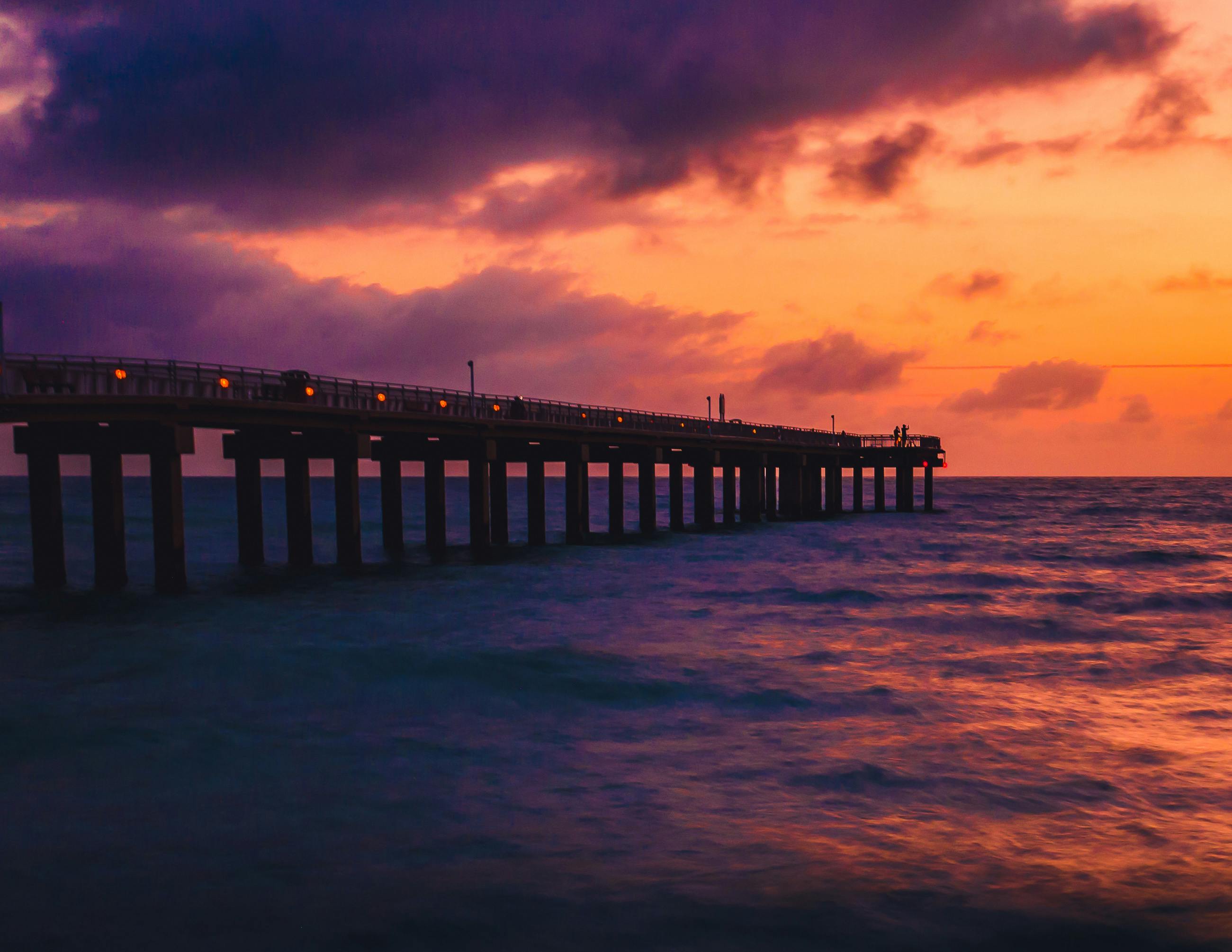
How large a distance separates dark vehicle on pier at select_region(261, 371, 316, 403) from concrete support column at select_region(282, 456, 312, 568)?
3002mm

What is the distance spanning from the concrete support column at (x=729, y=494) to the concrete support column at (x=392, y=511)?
30887 millimetres

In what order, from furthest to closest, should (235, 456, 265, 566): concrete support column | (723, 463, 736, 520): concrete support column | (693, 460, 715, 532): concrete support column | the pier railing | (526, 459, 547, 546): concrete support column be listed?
(723, 463, 736, 520): concrete support column
(693, 460, 715, 532): concrete support column
(526, 459, 547, 546): concrete support column
(235, 456, 265, 566): concrete support column
the pier railing

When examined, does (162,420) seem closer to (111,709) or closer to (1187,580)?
(111,709)

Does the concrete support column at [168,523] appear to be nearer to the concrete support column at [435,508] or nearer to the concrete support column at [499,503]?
the concrete support column at [435,508]

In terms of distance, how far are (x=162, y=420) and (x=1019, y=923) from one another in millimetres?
26520

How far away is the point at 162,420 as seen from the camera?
1111 inches

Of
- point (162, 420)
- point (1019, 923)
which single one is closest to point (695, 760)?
point (1019, 923)

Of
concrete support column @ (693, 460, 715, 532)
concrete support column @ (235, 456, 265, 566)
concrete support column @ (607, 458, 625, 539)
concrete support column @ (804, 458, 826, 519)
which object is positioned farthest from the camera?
concrete support column @ (804, 458, 826, 519)

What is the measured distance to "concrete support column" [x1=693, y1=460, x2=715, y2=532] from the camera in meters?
68.9

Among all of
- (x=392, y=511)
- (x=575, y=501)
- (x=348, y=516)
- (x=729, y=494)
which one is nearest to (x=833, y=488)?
(x=729, y=494)

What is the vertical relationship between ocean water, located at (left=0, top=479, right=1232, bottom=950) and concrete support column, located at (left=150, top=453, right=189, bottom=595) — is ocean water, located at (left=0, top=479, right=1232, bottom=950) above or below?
below

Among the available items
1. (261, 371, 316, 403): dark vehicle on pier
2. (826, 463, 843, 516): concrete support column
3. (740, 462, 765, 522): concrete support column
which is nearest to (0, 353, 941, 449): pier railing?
(261, 371, 316, 403): dark vehicle on pier

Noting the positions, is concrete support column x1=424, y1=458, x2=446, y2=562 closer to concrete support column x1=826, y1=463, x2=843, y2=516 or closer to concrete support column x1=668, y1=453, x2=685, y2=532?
A: concrete support column x1=668, y1=453, x2=685, y2=532

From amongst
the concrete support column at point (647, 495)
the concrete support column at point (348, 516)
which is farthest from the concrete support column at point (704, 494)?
the concrete support column at point (348, 516)
